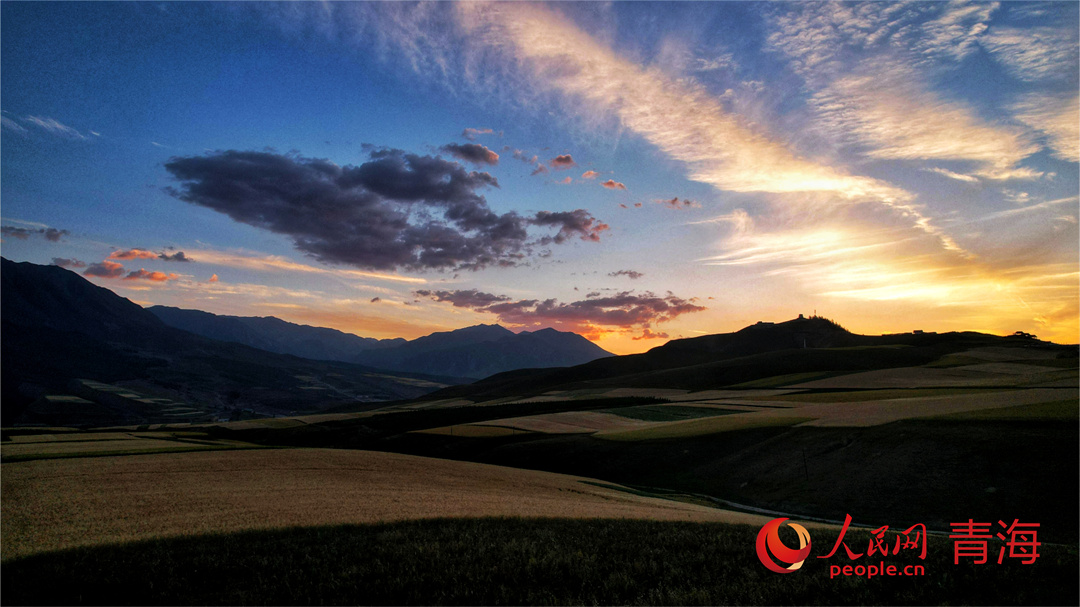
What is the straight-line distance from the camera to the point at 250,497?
25469 millimetres

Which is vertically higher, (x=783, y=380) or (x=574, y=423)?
(x=783, y=380)

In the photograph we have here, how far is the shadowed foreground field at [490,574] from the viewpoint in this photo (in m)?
11.4

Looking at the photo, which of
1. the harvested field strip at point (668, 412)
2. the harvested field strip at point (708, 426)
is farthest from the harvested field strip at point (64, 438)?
the harvested field strip at point (668, 412)

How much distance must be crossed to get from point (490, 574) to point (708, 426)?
57.1 meters


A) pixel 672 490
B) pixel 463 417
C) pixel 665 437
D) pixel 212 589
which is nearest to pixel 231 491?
pixel 212 589

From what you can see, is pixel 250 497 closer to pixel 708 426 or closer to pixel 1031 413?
pixel 708 426

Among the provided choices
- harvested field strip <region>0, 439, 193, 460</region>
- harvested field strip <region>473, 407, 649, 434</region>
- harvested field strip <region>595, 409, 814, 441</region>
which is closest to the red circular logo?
harvested field strip <region>595, 409, 814, 441</region>

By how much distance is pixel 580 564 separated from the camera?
13422 mm

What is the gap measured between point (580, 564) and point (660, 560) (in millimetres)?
2345

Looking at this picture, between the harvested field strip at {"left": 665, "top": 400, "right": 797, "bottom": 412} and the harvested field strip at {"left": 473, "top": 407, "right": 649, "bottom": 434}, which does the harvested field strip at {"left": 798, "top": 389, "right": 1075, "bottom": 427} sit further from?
the harvested field strip at {"left": 473, "top": 407, "right": 649, "bottom": 434}

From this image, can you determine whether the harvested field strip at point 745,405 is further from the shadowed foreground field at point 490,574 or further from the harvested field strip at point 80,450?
the harvested field strip at point 80,450

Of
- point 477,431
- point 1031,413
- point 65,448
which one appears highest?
point 1031,413

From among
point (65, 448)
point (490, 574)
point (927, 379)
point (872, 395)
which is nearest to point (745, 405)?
point (872, 395)

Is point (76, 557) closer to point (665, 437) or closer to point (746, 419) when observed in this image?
point (665, 437)
